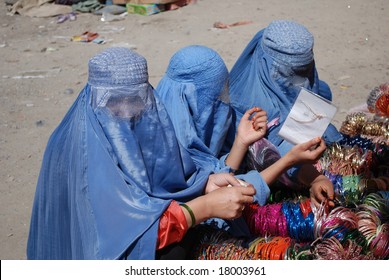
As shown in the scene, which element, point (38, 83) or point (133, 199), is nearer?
point (133, 199)

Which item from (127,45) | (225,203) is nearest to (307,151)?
(225,203)

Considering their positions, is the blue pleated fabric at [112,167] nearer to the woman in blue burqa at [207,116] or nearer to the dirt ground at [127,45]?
the woman in blue burqa at [207,116]

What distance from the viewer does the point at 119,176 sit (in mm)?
2613

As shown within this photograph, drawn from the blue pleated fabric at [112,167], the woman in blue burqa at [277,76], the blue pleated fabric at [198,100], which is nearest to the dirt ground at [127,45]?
the blue pleated fabric at [112,167]

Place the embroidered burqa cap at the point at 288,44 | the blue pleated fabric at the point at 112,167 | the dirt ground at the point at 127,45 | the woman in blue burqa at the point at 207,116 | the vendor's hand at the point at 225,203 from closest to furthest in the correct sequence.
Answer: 1. the blue pleated fabric at the point at 112,167
2. the vendor's hand at the point at 225,203
3. the woman in blue burqa at the point at 207,116
4. the embroidered burqa cap at the point at 288,44
5. the dirt ground at the point at 127,45

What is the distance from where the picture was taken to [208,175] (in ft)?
10.2

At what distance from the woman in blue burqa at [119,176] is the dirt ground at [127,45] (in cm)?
133

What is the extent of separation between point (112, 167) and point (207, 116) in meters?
0.90

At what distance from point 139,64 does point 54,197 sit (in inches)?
30.9

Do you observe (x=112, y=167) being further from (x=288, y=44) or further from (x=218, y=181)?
(x=288, y=44)

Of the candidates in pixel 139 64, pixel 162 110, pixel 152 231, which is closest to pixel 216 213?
pixel 152 231

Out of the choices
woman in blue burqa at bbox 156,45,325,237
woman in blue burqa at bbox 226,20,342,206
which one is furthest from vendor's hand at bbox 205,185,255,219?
woman in blue burqa at bbox 226,20,342,206

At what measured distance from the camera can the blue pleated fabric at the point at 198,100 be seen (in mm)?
3227

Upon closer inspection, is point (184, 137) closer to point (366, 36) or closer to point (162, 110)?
point (162, 110)
